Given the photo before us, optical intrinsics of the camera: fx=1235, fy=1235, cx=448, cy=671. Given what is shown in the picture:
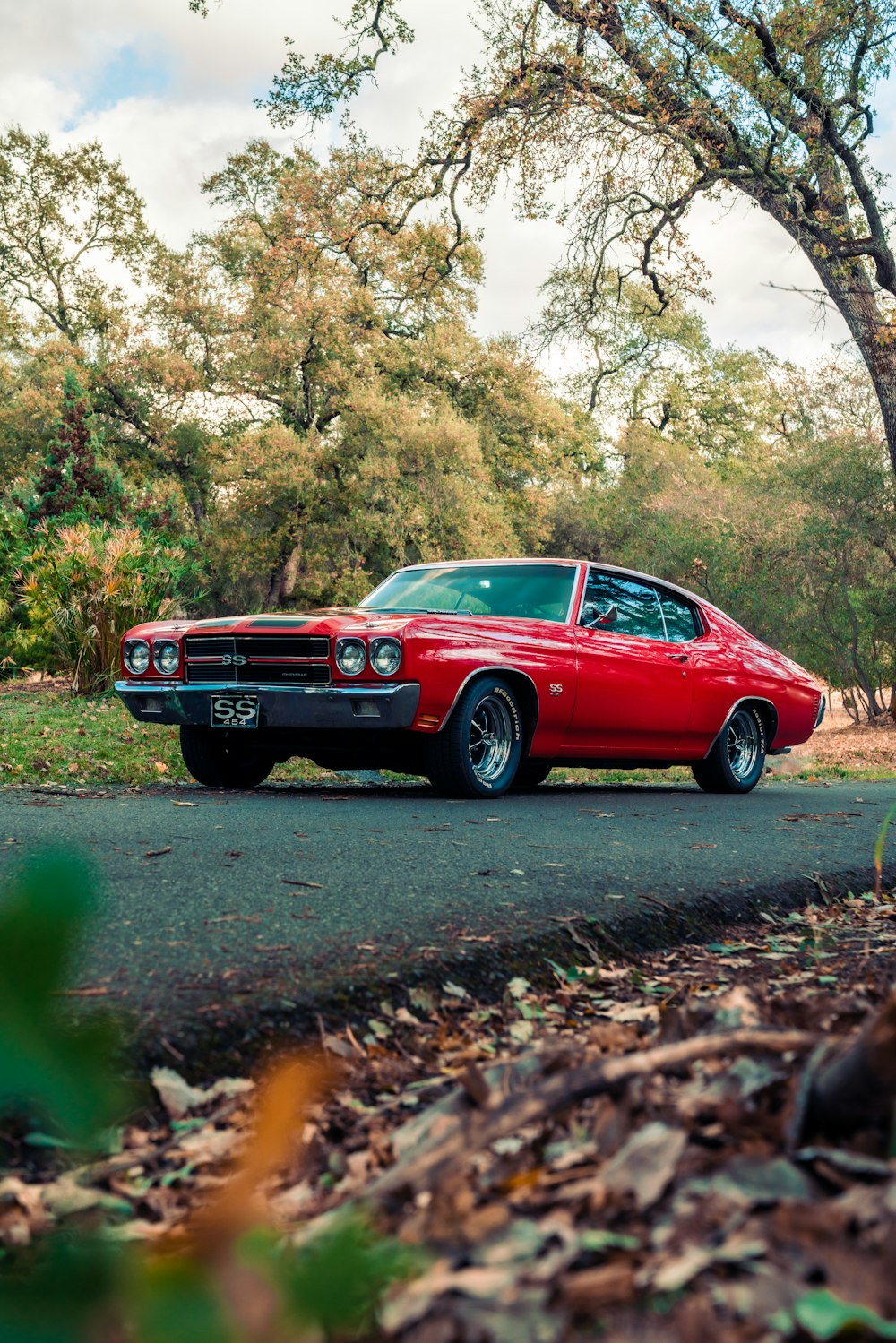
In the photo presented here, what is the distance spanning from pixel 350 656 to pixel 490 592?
5.46 ft

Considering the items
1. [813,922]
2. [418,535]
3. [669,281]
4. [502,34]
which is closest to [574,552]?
[418,535]

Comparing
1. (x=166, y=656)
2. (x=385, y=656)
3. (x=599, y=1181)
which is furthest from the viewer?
(x=166, y=656)

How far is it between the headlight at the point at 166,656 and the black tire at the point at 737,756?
13.9 ft

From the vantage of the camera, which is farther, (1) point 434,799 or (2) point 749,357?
(2) point 749,357

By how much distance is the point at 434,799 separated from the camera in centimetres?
739

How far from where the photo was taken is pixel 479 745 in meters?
7.61

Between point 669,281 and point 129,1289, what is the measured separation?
19.2m

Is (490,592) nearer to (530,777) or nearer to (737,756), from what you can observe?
(530,777)

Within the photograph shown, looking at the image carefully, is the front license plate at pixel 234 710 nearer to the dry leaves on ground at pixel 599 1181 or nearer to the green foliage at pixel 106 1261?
the dry leaves on ground at pixel 599 1181

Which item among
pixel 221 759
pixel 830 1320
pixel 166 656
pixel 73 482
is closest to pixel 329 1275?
pixel 830 1320

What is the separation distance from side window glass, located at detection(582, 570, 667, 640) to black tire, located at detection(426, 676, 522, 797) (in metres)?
1.10

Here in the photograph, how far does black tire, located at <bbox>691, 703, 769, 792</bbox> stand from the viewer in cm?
962

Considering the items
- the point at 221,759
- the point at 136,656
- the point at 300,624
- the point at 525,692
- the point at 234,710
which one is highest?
the point at 300,624

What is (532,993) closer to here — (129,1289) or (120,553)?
(129,1289)
